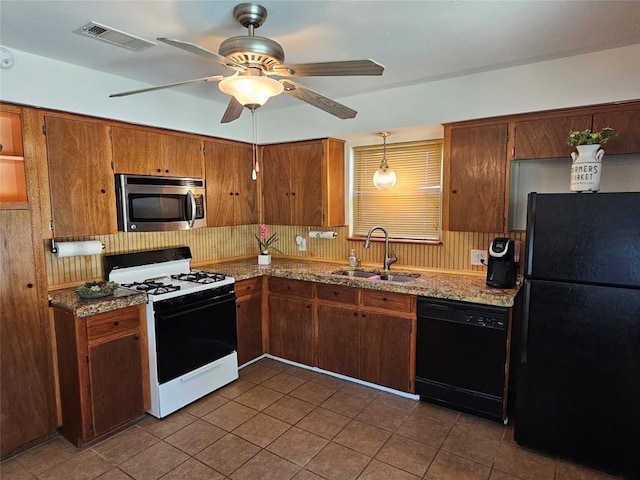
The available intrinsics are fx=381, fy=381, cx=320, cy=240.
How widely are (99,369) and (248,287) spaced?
137cm

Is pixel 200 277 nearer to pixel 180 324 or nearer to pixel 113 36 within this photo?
pixel 180 324

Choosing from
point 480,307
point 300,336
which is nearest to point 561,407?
point 480,307

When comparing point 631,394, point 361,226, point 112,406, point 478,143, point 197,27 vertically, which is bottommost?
point 112,406

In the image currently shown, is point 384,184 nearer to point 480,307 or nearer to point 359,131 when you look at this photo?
point 359,131

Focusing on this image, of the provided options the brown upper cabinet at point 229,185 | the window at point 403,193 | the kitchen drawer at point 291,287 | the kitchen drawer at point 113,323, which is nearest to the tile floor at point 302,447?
the kitchen drawer at point 113,323

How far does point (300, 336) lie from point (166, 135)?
6.96 feet

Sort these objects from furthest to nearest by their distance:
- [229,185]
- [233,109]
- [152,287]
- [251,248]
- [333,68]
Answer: [251,248], [229,185], [152,287], [233,109], [333,68]

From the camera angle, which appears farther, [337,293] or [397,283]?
[337,293]

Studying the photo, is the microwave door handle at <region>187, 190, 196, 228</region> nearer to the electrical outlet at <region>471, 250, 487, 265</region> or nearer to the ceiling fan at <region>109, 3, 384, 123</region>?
the ceiling fan at <region>109, 3, 384, 123</region>

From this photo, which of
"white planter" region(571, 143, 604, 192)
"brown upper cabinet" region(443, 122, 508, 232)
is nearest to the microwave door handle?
"brown upper cabinet" region(443, 122, 508, 232)

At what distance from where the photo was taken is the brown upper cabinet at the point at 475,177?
2814 mm

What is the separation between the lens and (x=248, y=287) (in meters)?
3.53

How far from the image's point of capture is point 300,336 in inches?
139

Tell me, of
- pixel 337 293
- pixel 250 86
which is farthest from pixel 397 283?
pixel 250 86
